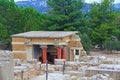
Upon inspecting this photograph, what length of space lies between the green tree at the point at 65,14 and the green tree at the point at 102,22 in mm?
1476

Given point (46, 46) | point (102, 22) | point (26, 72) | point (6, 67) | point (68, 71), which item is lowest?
point (68, 71)

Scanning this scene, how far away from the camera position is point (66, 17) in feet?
103

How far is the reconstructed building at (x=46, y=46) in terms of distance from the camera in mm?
21641

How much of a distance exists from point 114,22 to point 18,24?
10192mm

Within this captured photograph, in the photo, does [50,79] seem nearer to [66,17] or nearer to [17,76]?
[17,76]

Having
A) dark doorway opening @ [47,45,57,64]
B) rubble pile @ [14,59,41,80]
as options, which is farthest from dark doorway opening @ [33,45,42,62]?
rubble pile @ [14,59,41,80]

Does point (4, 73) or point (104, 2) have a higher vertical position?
point (104, 2)

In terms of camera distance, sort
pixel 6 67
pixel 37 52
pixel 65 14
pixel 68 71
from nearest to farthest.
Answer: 1. pixel 6 67
2. pixel 68 71
3. pixel 37 52
4. pixel 65 14

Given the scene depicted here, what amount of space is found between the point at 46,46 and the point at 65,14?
1159cm

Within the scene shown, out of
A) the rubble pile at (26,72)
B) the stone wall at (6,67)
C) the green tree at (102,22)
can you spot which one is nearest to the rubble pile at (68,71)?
the rubble pile at (26,72)

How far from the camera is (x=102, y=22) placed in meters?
32.5

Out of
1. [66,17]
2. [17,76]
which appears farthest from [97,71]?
[66,17]

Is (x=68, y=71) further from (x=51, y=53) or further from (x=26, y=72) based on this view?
(x=51, y=53)

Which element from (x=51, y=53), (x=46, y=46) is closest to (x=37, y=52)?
(x=51, y=53)
